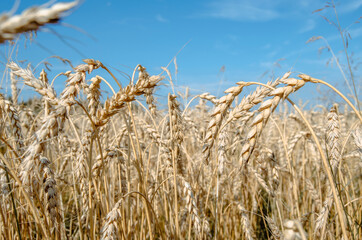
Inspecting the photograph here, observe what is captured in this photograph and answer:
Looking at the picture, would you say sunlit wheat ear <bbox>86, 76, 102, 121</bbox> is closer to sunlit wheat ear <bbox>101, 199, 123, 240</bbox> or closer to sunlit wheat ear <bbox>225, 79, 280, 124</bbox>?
sunlit wheat ear <bbox>101, 199, 123, 240</bbox>

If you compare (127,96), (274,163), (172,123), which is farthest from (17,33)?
(274,163)

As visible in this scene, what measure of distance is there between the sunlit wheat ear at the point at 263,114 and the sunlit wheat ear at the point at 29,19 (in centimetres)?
69

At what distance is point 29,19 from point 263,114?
0.77 metres

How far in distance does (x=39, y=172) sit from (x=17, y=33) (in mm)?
768

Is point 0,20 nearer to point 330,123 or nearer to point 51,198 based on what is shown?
point 51,198

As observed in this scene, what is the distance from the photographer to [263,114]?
1034 mm

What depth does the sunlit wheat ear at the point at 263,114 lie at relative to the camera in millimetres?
1007

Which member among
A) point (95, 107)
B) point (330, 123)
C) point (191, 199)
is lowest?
point (191, 199)

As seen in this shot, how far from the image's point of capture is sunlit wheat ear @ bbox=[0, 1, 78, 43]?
1.96 feet

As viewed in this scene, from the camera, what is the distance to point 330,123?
1.78m

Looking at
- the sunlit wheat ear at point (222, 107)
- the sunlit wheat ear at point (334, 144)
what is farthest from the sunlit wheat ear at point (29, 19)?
the sunlit wheat ear at point (334, 144)

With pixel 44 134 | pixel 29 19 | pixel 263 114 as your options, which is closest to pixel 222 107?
pixel 263 114

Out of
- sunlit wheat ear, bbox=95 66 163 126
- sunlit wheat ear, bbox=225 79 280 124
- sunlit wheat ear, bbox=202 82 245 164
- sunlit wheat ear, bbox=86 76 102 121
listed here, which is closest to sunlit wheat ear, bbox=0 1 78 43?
sunlit wheat ear, bbox=95 66 163 126

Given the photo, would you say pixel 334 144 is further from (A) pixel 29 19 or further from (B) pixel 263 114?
(A) pixel 29 19
